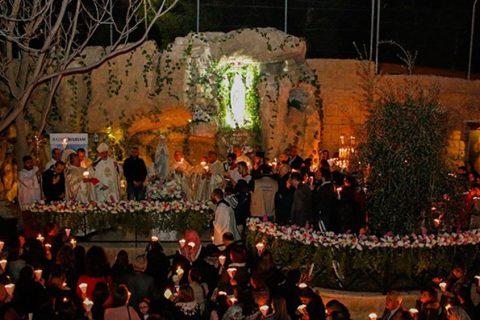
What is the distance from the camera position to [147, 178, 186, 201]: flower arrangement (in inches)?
657

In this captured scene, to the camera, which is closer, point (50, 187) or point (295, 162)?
point (50, 187)

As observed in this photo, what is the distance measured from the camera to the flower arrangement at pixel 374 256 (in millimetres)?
12953

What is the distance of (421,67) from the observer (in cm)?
2603

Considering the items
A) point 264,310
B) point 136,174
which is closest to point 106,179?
point 136,174

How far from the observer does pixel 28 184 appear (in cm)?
1695

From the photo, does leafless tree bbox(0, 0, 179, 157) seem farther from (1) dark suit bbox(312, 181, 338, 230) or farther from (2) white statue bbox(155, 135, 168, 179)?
(1) dark suit bbox(312, 181, 338, 230)

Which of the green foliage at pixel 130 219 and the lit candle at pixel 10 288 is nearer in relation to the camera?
the lit candle at pixel 10 288

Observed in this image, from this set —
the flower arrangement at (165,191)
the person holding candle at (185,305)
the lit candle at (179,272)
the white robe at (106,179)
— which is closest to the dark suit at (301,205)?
the flower arrangement at (165,191)

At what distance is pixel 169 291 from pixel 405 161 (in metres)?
5.39

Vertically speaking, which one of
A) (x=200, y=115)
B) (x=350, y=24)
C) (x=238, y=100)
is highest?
(x=350, y=24)

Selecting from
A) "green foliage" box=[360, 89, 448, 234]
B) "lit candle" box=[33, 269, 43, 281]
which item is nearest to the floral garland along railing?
"green foliage" box=[360, 89, 448, 234]

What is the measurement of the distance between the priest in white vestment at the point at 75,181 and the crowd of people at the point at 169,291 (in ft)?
16.2

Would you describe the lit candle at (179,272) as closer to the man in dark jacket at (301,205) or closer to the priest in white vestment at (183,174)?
the man in dark jacket at (301,205)

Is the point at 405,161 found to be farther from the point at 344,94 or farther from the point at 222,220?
the point at 344,94
